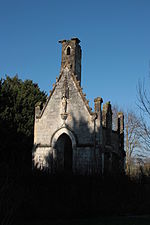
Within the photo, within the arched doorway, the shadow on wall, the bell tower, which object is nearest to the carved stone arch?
the bell tower

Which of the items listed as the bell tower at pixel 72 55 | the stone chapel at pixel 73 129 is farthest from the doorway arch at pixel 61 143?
the bell tower at pixel 72 55

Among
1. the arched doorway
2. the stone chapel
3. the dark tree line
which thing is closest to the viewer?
the stone chapel

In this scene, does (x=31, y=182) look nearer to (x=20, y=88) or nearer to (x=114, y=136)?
(x=114, y=136)

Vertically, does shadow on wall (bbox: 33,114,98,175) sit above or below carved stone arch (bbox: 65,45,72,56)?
below

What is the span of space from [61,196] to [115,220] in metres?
2.22

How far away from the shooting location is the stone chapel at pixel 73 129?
15.5 metres

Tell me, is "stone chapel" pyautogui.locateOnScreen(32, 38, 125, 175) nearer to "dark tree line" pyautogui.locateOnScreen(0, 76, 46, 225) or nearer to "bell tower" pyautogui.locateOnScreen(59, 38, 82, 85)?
"bell tower" pyautogui.locateOnScreen(59, 38, 82, 85)

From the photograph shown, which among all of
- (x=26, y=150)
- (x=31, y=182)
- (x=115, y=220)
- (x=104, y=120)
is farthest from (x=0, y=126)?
(x=115, y=220)

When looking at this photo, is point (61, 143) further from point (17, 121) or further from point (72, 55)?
point (72, 55)

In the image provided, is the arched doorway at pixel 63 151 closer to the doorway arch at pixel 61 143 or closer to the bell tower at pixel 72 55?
the doorway arch at pixel 61 143

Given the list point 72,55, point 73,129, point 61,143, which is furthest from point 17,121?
point 72,55

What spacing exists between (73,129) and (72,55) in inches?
202

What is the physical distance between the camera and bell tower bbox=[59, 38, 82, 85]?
18078mm

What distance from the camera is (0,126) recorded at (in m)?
19.1
